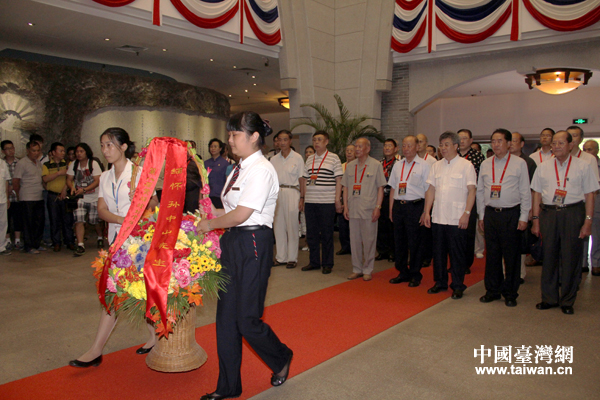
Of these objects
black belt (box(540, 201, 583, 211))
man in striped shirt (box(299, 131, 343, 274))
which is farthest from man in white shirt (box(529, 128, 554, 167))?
man in striped shirt (box(299, 131, 343, 274))

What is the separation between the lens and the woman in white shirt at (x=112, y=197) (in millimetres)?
3059

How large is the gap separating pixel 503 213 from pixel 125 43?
903 cm

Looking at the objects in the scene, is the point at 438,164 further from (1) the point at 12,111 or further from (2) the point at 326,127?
(1) the point at 12,111

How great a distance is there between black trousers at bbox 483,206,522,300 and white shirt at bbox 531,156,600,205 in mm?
323

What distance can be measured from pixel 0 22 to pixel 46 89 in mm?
Result: 1477

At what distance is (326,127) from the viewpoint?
9.84 m

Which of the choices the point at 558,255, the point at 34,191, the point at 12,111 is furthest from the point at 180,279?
the point at 12,111

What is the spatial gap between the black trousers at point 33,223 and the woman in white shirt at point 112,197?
4884mm

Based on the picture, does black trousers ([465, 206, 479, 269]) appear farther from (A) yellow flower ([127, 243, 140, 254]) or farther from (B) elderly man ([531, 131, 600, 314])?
(A) yellow flower ([127, 243, 140, 254])

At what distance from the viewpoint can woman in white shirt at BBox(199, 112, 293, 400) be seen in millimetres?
2465

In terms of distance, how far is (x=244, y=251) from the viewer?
2479 mm

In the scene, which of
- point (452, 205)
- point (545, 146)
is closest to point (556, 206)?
point (452, 205)

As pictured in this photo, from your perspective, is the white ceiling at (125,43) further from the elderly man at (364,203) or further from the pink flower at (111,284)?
the pink flower at (111,284)

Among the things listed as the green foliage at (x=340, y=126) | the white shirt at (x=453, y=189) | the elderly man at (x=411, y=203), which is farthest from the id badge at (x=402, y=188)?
the green foliage at (x=340, y=126)
